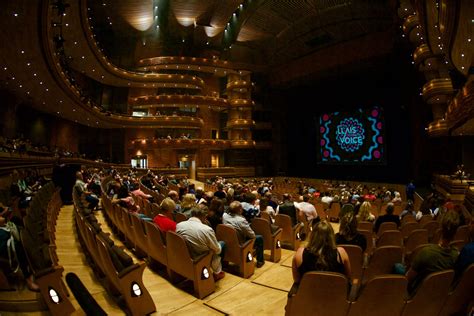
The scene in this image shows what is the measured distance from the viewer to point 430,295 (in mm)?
2156

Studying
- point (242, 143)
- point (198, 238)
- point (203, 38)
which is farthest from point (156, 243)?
point (203, 38)

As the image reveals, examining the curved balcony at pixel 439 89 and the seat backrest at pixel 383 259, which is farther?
the curved balcony at pixel 439 89

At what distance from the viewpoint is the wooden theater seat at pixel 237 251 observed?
3.55 metres

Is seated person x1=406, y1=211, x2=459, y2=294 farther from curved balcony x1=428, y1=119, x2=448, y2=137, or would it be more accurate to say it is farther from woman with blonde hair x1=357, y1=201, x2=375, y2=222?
curved balcony x1=428, y1=119, x2=448, y2=137

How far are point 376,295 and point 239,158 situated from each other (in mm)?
24564

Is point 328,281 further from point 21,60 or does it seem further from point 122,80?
point 122,80

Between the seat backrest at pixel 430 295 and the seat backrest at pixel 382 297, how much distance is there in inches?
3.8

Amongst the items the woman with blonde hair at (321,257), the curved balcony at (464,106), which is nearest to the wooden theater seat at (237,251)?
the woman with blonde hair at (321,257)

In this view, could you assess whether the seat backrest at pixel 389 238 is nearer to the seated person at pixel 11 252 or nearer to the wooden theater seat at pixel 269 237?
the wooden theater seat at pixel 269 237

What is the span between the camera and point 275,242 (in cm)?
425

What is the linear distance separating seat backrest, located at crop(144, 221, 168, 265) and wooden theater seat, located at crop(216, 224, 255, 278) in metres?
0.71

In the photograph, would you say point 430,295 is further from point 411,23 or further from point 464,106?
point 411,23

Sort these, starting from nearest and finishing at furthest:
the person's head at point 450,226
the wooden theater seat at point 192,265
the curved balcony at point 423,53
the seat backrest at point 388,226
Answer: the person's head at point 450,226 < the wooden theater seat at point 192,265 < the seat backrest at point 388,226 < the curved balcony at point 423,53

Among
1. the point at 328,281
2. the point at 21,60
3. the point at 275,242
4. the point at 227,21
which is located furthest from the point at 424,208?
the point at 227,21
